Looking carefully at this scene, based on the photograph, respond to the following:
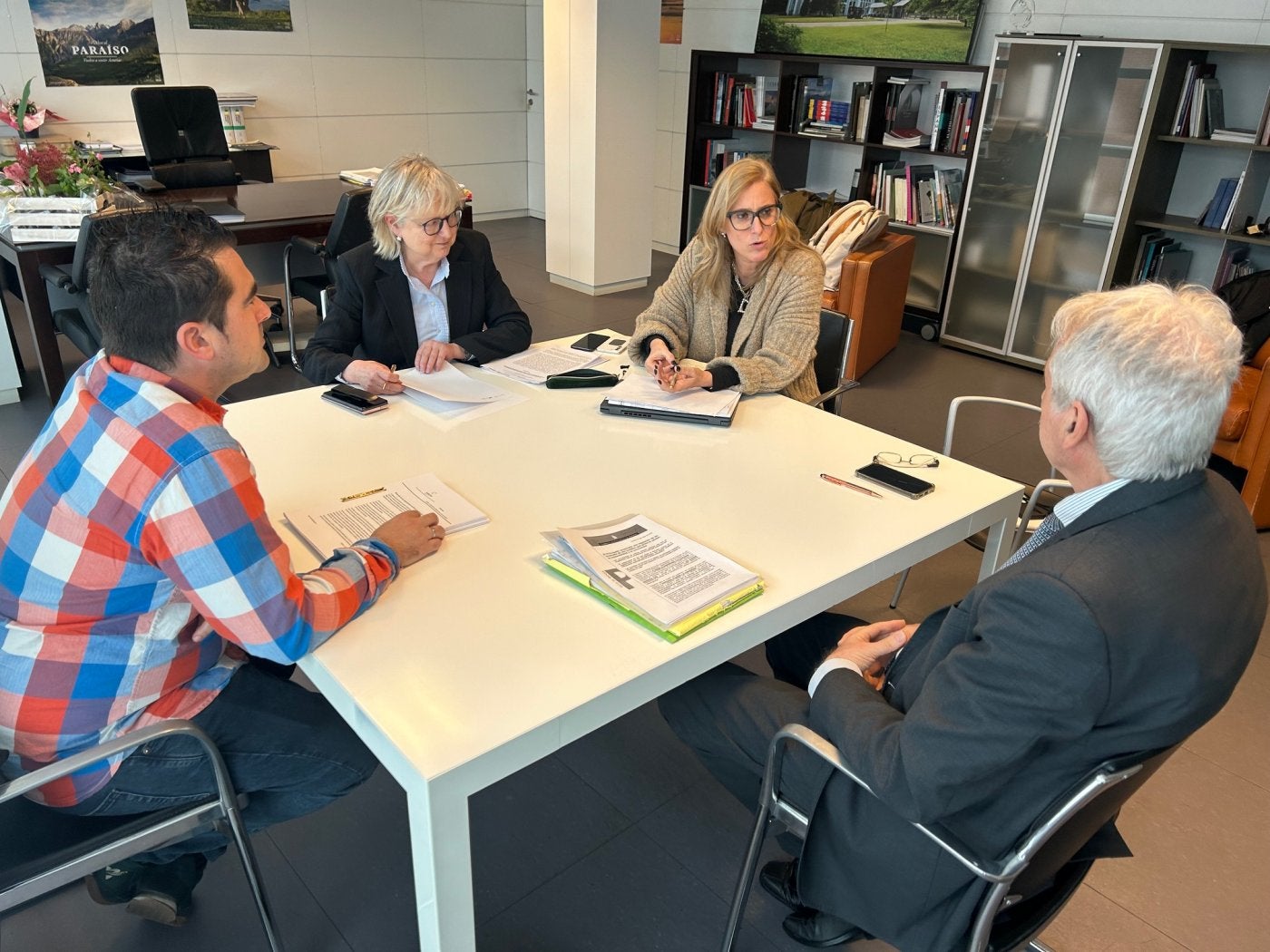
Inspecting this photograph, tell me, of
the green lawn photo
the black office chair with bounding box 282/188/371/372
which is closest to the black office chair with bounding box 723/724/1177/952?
the black office chair with bounding box 282/188/371/372

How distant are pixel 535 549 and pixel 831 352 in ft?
4.91

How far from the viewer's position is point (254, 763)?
57.7 inches

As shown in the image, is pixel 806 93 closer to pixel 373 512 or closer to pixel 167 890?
pixel 373 512

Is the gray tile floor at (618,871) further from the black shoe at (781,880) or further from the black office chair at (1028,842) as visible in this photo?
the black office chair at (1028,842)

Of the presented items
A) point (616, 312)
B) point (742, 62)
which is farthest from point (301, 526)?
point (742, 62)

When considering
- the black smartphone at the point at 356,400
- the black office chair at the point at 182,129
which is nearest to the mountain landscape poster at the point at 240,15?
the black office chair at the point at 182,129

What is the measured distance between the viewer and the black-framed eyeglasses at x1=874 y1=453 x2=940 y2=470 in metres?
2.04

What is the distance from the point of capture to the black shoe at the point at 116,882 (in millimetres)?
1661

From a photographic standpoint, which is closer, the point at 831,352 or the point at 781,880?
the point at 781,880

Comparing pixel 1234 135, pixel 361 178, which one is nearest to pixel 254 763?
pixel 361 178

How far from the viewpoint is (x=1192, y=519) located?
3.78 ft

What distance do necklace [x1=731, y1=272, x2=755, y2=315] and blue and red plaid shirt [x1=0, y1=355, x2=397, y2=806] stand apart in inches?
63.6

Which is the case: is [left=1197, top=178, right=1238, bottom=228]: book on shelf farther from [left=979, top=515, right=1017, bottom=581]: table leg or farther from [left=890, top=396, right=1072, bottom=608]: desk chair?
[left=979, top=515, right=1017, bottom=581]: table leg

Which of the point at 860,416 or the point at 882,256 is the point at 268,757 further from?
the point at 882,256
